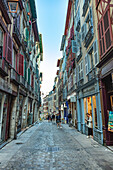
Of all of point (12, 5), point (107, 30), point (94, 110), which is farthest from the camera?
point (94, 110)

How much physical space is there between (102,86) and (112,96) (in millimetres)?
791

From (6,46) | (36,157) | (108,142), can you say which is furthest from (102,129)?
(6,46)

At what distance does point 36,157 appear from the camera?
5801 mm

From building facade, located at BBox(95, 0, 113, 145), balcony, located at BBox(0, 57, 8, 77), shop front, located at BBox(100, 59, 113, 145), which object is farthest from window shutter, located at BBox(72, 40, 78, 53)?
balcony, located at BBox(0, 57, 8, 77)

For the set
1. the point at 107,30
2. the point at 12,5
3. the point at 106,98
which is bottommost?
the point at 106,98

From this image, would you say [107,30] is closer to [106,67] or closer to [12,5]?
[106,67]

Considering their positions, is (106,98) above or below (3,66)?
below

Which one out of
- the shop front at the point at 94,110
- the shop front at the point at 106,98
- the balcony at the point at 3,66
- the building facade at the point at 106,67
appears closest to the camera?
the building facade at the point at 106,67

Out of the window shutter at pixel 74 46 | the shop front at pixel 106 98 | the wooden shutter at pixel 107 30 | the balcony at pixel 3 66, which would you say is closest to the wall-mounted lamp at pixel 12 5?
the balcony at pixel 3 66

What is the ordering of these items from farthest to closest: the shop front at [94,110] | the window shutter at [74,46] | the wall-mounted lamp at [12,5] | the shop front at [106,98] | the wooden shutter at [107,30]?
the window shutter at [74,46] → the wall-mounted lamp at [12,5] → the shop front at [94,110] → the shop front at [106,98] → the wooden shutter at [107,30]

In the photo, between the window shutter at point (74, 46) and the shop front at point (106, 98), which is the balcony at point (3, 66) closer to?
the shop front at point (106, 98)

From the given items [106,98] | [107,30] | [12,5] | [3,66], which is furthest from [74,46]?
[3,66]

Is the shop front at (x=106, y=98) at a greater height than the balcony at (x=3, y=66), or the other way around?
the balcony at (x=3, y=66)

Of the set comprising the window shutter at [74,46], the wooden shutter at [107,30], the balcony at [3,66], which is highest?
the window shutter at [74,46]
